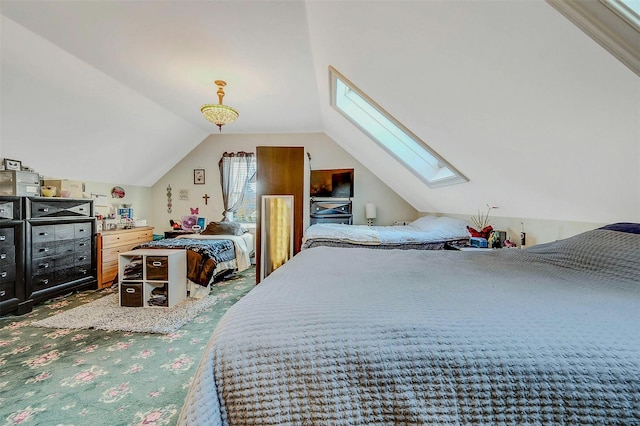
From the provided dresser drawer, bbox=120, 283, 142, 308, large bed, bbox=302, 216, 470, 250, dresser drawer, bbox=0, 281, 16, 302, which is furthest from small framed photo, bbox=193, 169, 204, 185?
large bed, bbox=302, 216, 470, 250

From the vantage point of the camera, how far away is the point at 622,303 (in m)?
0.92

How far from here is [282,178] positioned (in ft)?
11.1

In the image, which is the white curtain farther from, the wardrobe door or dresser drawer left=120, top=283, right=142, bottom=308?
dresser drawer left=120, top=283, right=142, bottom=308

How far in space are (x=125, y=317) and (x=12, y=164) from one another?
2137 millimetres

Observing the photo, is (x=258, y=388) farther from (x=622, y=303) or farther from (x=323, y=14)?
(x=323, y=14)

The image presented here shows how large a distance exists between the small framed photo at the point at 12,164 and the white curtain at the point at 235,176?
2.72 metres

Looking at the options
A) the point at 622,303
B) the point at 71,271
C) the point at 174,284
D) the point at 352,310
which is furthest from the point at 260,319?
the point at 71,271

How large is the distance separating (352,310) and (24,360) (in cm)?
263

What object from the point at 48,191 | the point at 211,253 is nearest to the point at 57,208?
the point at 48,191

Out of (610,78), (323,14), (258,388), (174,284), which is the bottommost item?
(174,284)

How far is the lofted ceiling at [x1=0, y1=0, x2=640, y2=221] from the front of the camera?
3.88 feet

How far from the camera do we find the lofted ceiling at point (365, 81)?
1.18 m

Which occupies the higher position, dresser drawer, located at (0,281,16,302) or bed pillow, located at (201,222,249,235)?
bed pillow, located at (201,222,249,235)

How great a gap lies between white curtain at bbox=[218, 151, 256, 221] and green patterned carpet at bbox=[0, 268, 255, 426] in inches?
116
